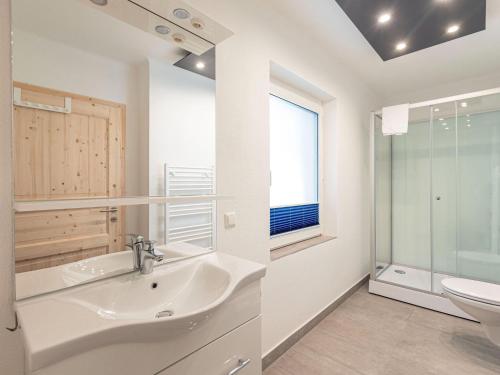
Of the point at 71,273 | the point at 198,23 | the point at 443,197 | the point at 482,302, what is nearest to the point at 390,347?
the point at 482,302

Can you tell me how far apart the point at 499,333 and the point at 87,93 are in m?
2.80

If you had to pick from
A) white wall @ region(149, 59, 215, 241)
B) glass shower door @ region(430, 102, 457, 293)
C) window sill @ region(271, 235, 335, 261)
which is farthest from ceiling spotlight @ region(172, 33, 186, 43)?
glass shower door @ region(430, 102, 457, 293)

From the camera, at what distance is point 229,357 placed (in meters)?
0.92

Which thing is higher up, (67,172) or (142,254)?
(67,172)

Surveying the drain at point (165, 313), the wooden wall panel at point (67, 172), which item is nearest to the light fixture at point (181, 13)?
the wooden wall panel at point (67, 172)

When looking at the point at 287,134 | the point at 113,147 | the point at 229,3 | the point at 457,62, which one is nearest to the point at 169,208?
the point at 113,147

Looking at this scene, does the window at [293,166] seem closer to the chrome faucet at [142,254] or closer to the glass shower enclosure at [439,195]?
the glass shower enclosure at [439,195]

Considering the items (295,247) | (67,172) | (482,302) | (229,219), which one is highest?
(67,172)

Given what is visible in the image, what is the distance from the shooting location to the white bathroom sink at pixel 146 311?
0.58 metres

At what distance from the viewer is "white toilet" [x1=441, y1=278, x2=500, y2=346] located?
1688 mm

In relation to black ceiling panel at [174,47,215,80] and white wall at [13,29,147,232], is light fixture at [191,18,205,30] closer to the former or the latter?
black ceiling panel at [174,47,215,80]

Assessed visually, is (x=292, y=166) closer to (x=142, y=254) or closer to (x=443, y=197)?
(x=142, y=254)

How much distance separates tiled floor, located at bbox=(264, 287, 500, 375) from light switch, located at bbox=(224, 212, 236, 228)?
1.06 m

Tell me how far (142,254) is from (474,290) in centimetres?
238
